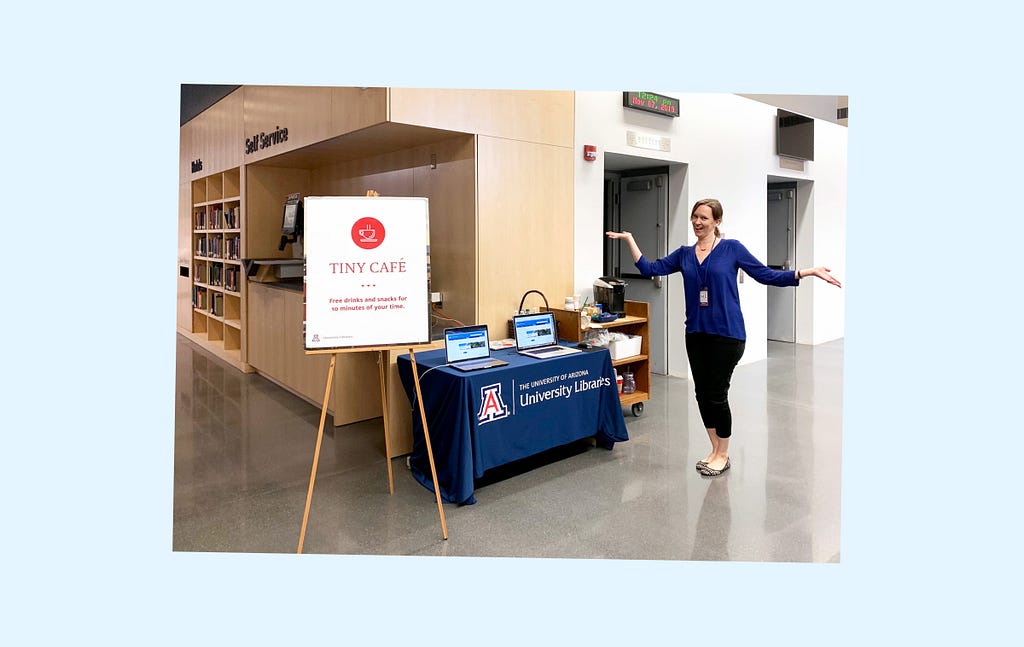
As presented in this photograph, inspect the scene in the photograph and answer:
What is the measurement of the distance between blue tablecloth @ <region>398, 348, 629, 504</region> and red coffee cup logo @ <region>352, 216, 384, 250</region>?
894 millimetres

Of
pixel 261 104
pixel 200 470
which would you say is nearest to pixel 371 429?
pixel 200 470

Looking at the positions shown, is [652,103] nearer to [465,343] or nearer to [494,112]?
[494,112]

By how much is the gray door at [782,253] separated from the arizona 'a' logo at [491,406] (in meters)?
6.08

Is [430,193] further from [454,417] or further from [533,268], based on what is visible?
[454,417]

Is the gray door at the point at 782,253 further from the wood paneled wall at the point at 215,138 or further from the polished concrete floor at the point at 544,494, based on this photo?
the wood paneled wall at the point at 215,138

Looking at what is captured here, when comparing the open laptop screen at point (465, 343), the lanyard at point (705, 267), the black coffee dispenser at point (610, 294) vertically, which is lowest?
the open laptop screen at point (465, 343)

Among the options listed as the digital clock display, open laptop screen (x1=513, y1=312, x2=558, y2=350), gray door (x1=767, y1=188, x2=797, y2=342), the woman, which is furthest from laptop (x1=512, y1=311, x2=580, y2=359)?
gray door (x1=767, y1=188, x2=797, y2=342)

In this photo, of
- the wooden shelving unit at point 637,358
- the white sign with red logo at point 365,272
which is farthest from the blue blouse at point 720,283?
the white sign with red logo at point 365,272

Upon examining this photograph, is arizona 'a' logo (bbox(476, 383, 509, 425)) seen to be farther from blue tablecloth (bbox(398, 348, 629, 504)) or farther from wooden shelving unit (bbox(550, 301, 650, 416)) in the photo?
wooden shelving unit (bbox(550, 301, 650, 416))

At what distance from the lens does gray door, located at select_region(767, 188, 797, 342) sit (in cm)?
833

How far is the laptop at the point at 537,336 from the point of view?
4184mm

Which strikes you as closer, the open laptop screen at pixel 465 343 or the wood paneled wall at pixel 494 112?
the open laptop screen at pixel 465 343

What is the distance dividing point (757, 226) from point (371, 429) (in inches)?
177

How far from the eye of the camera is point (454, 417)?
3498 millimetres
